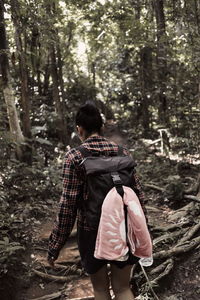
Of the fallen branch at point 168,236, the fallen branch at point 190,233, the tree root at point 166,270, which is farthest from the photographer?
the fallen branch at point 168,236

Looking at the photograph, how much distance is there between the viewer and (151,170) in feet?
33.4

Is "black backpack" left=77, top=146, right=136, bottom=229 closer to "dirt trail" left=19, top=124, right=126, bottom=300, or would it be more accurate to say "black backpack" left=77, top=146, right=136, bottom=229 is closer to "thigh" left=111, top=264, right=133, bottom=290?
"thigh" left=111, top=264, right=133, bottom=290

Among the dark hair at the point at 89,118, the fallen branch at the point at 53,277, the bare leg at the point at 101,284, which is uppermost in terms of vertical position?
the dark hair at the point at 89,118

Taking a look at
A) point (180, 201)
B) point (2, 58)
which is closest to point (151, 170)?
point (180, 201)

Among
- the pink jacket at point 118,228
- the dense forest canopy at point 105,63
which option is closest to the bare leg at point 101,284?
the pink jacket at point 118,228

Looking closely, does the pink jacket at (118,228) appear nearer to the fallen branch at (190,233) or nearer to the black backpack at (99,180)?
the black backpack at (99,180)

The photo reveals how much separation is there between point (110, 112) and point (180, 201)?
46.7ft

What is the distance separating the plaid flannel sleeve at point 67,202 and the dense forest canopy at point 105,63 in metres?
3.82

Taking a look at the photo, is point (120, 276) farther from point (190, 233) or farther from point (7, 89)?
point (7, 89)

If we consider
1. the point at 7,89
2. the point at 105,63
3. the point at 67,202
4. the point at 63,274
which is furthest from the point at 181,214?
the point at 105,63

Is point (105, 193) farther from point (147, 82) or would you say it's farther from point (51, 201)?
point (147, 82)

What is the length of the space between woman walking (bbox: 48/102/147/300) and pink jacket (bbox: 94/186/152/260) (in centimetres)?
13

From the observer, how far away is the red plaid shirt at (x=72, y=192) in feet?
8.59

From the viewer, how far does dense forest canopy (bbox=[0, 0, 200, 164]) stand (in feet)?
24.0
